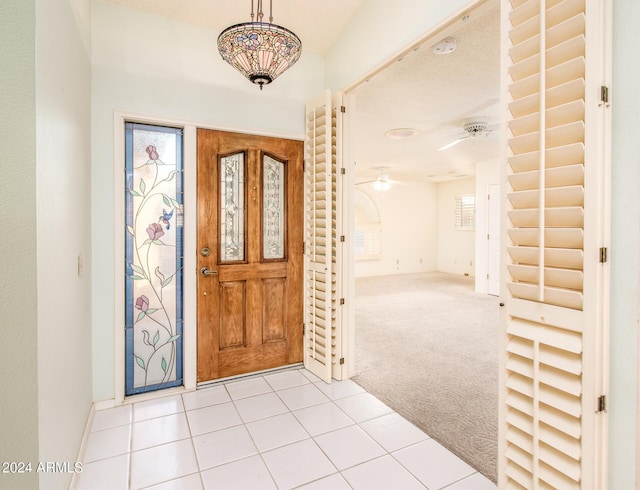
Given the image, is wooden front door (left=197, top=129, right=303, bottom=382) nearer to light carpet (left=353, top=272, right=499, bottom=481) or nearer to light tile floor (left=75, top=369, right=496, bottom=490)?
light tile floor (left=75, top=369, right=496, bottom=490)

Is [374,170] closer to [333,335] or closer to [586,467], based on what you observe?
[333,335]

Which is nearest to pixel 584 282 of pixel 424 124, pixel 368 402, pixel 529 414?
pixel 529 414

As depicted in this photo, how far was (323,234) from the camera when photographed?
294 cm

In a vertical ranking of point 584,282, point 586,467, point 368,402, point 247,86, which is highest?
point 247,86

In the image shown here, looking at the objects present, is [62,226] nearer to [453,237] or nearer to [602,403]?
[602,403]

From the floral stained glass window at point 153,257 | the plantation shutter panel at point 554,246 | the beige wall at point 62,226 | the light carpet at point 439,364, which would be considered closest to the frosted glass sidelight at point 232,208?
the floral stained glass window at point 153,257

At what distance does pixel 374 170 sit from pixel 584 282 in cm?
653

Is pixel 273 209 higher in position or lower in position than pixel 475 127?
lower

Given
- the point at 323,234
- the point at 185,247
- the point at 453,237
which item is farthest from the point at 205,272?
the point at 453,237

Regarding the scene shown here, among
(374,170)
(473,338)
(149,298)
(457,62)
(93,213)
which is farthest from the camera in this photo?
(374,170)

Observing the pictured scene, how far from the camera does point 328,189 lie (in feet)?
9.18

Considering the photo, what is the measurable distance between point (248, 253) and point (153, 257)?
0.75 m

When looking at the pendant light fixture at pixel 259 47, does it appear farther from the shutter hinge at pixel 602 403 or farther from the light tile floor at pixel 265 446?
the light tile floor at pixel 265 446

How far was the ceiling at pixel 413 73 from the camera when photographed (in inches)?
100
